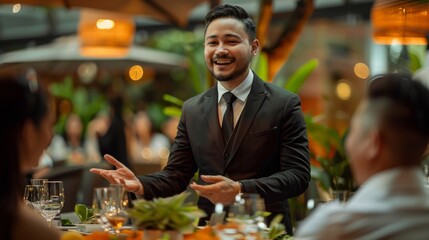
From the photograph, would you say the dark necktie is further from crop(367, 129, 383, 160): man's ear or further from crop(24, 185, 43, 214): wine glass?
crop(367, 129, 383, 160): man's ear

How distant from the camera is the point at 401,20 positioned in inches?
288

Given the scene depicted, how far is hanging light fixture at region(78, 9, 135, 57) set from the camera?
11.2 meters

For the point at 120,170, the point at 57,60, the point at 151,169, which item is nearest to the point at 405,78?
the point at 120,170

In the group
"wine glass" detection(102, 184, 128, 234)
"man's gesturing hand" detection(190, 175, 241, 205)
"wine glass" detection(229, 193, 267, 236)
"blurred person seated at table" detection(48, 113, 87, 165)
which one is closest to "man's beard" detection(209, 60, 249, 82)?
"man's gesturing hand" detection(190, 175, 241, 205)

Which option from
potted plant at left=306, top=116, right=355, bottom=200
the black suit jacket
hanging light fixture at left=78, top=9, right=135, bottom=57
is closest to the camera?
the black suit jacket

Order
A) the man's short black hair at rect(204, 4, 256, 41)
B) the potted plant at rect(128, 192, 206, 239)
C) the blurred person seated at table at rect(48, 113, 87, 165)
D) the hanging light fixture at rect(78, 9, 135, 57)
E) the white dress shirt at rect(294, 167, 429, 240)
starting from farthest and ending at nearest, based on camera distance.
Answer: the blurred person seated at table at rect(48, 113, 87, 165) < the hanging light fixture at rect(78, 9, 135, 57) < the man's short black hair at rect(204, 4, 256, 41) < the potted plant at rect(128, 192, 206, 239) < the white dress shirt at rect(294, 167, 429, 240)

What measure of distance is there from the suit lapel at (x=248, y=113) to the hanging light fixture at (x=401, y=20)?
6.43 ft

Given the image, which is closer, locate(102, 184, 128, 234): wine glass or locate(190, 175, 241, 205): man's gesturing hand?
locate(102, 184, 128, 234): wine glass

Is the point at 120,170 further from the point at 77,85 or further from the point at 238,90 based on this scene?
the point at 77,85

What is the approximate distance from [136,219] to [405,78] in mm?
1112

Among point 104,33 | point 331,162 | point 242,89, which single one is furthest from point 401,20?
point 104,33

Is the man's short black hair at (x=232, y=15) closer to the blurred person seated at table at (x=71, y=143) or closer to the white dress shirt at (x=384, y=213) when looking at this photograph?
the white dress shirt at (x=384, y=213)

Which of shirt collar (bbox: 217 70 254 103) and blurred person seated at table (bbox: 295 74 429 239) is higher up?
shirt collar (bbox: 217 70 254 103)

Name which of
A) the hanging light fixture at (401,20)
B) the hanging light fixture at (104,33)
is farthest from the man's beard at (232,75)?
the hanging light fixture at (104,33)
